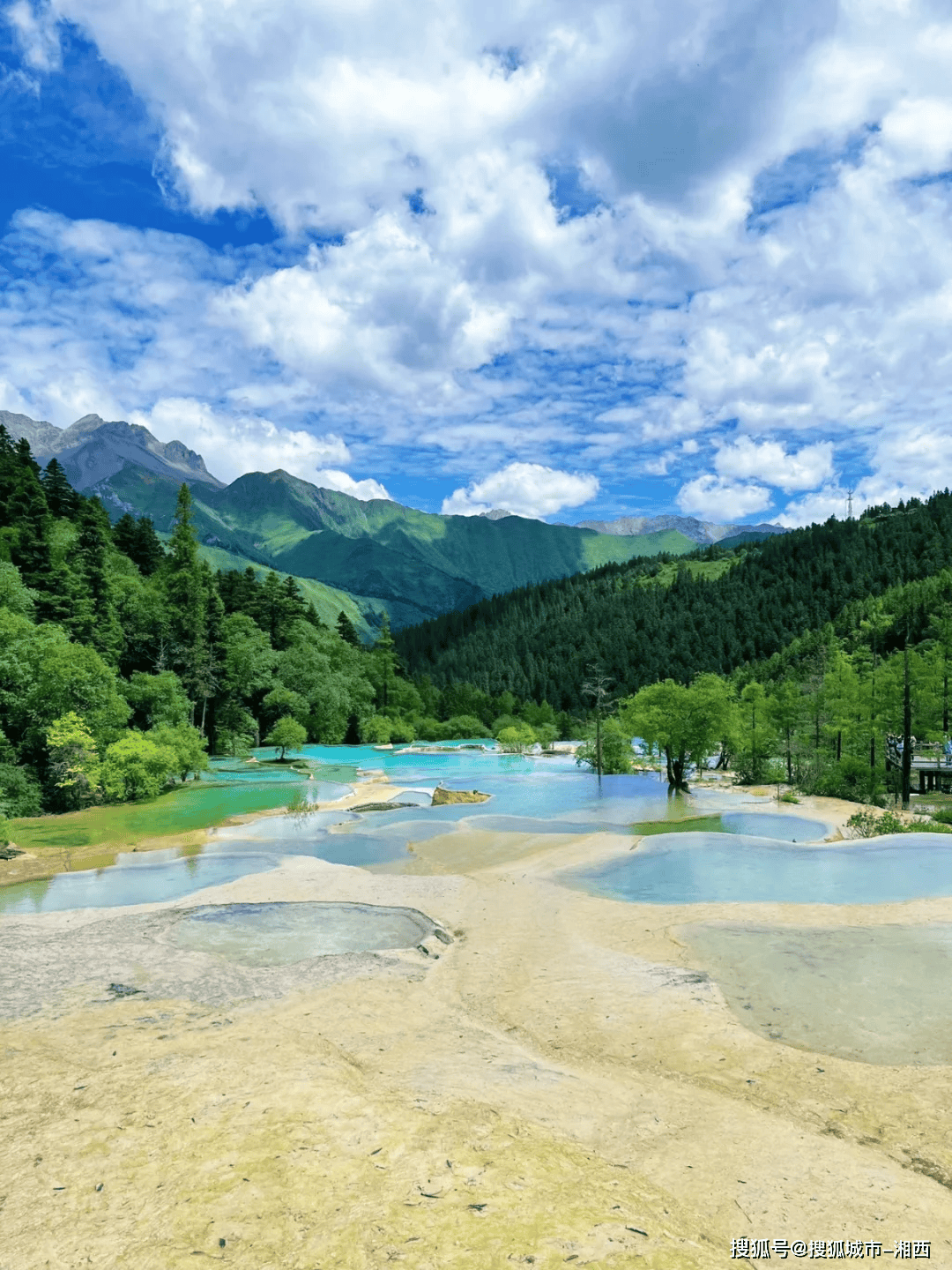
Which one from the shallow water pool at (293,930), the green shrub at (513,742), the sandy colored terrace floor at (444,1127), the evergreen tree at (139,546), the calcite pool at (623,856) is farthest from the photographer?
the green shrub at (513,742)

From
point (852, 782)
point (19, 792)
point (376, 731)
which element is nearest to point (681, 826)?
point (852, 782)

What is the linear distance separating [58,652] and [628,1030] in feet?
128

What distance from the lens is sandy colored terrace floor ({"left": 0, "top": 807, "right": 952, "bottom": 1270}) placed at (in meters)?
5.68

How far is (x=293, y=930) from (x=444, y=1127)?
10042mm

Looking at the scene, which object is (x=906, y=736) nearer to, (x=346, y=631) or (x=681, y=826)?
(x=681, y=826)

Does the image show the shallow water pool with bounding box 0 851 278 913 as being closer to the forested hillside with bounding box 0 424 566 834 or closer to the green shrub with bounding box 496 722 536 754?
the forested hillside with bounding box 0 424 566 834

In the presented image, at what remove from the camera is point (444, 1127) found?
24.4 ft

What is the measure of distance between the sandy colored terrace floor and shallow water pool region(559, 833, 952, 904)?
7268mm

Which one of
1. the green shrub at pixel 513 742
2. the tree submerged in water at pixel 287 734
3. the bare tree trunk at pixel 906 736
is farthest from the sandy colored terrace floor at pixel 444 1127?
the green shrub at pixel 513 742

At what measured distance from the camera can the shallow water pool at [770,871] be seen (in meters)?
19.4

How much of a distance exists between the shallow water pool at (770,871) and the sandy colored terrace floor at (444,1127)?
7.27 meters

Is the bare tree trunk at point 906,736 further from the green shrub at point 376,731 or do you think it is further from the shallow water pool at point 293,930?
the green shrub at point 376,731

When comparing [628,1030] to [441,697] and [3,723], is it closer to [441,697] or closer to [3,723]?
[3,723]

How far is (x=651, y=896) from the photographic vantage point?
1980 cm
